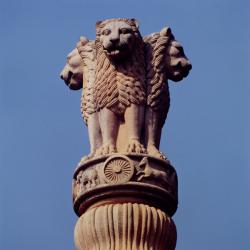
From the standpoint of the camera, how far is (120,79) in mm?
12703

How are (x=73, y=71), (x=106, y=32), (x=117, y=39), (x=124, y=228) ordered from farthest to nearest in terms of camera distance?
(x=73, y=71)
(x=106, y=32)
(x=117, y=39)
(x=124, y=228)

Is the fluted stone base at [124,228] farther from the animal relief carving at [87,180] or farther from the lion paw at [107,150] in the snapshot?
A: the lion paw at [107,150]

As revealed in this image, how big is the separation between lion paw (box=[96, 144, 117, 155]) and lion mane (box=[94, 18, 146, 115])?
54 centimetres

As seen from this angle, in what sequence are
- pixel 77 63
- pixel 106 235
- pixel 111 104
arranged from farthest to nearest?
pixel 77 63 < pixel 111 104 < pixel 106 235

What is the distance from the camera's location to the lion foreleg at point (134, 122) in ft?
40.5

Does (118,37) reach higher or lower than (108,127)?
higher

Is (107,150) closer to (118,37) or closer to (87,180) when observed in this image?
(87,180)

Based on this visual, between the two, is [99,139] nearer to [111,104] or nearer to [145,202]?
[111,104]

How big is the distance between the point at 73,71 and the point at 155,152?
77.6 inches

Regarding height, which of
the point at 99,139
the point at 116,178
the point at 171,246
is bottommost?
the point at 171,246

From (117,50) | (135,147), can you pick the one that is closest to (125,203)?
(135,147)

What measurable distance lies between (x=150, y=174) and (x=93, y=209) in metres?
0.83

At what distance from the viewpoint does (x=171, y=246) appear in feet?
38.8

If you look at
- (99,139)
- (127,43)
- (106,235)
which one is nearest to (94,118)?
→ (99,139)
